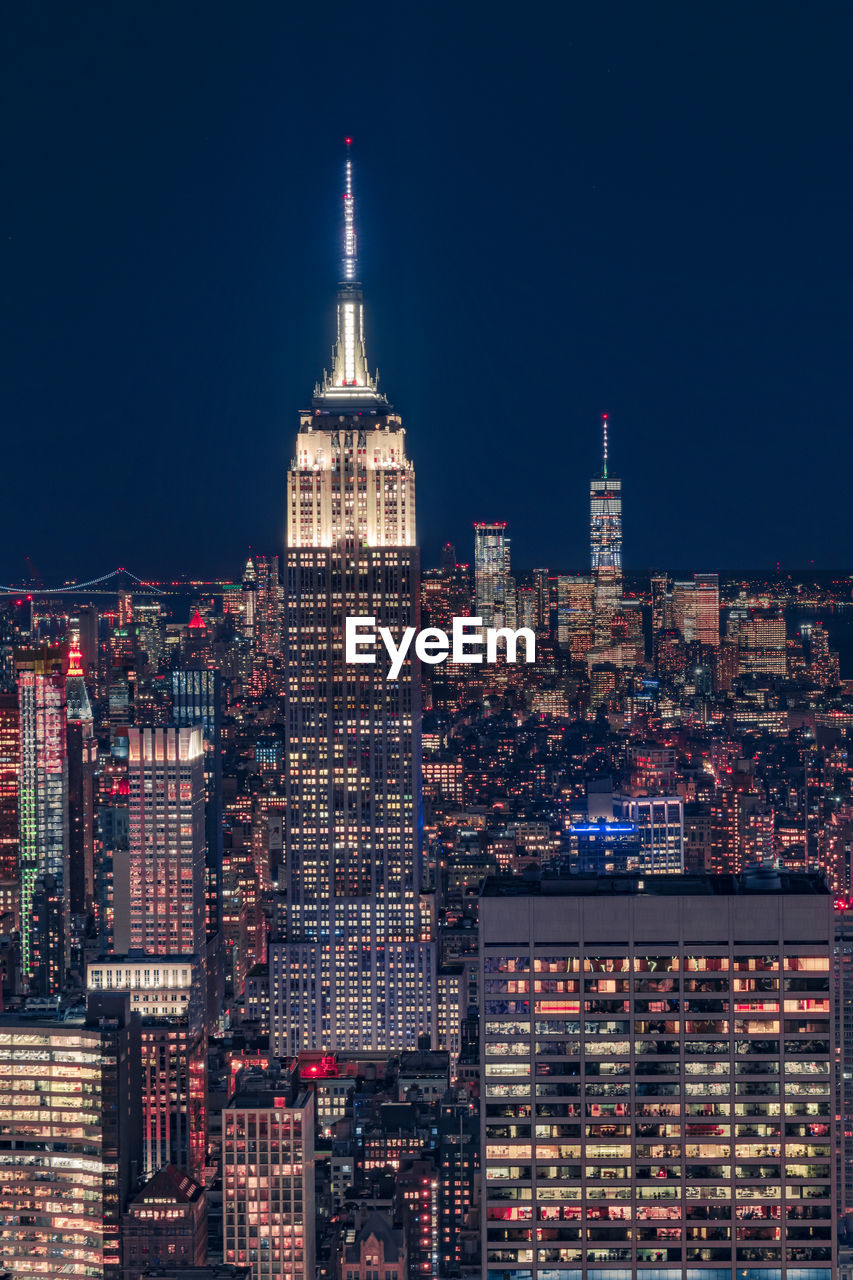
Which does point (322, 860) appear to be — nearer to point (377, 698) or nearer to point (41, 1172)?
point (377, 698)

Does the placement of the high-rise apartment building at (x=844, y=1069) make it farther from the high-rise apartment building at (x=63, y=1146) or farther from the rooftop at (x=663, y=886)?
the high-rise apartment building at (x=63, y=1146)

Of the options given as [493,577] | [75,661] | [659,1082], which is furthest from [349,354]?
[659,1082]

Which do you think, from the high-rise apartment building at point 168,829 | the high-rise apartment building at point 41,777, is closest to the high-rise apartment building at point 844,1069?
the high-rise apartment building at point 168,829

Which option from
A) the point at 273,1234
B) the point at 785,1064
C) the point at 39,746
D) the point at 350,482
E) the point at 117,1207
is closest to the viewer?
the point at 785,1064

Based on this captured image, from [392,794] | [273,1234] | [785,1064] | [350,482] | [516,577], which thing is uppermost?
[350,482]

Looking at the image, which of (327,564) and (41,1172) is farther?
(327,564)

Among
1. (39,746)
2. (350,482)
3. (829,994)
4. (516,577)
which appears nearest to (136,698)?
(39,746)

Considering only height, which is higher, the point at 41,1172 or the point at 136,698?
the point at 136,698
